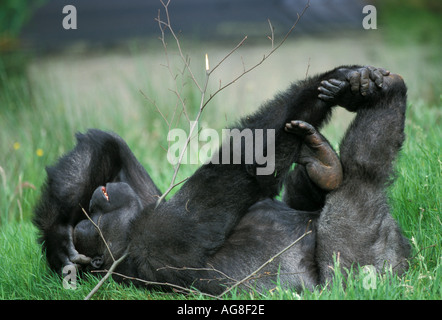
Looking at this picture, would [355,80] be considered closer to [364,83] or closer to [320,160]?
[364,83]

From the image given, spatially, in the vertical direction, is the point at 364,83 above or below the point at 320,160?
above

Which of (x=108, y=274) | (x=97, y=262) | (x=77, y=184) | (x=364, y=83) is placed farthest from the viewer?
(x=77, y=184)

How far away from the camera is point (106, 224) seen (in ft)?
10.8

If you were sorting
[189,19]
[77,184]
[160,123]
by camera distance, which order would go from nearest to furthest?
[77,184] → [160,123] → [189,19]

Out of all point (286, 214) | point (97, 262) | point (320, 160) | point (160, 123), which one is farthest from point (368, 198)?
point (160, 123)

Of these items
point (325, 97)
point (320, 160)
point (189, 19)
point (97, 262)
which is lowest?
point (97, 262)

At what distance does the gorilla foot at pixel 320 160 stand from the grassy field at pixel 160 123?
1.54ft

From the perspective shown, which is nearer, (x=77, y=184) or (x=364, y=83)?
(x=364, y=83)

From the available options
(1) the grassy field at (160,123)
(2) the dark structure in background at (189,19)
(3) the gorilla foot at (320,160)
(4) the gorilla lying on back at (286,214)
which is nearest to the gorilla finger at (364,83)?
(4) the gorilla lying on back at (286,214)

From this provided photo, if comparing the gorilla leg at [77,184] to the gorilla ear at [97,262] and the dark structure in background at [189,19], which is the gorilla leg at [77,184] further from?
the dark structure in background at [189,19]

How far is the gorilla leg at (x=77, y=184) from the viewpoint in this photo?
337 cm

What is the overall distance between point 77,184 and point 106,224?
0.38 metres
